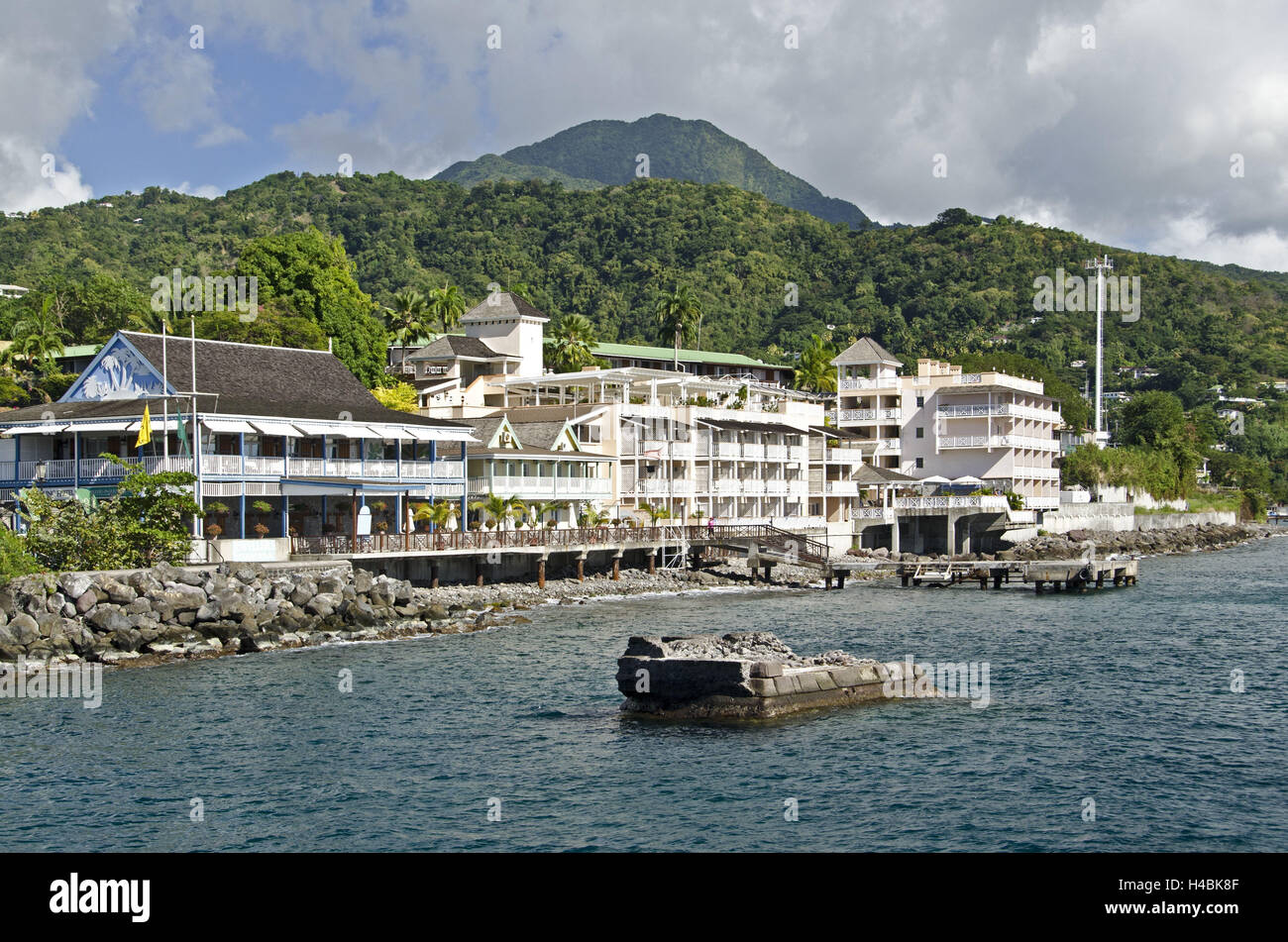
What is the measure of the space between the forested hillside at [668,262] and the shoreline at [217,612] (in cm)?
10516

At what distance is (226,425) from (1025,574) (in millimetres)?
41725

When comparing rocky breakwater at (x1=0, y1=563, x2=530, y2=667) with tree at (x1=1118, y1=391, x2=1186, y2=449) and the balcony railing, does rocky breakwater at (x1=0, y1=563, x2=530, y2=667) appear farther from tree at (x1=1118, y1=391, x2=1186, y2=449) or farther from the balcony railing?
tree at (x1=1118, y1=391, x2=1186, y2=449)

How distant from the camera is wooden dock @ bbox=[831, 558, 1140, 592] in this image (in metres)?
67.8

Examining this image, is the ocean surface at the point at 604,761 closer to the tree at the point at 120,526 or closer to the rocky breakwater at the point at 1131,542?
the tree at the point at 120,526

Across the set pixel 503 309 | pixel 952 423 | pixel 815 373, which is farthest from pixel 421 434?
pixel 815 373

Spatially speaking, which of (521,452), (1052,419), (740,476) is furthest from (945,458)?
(521,452)

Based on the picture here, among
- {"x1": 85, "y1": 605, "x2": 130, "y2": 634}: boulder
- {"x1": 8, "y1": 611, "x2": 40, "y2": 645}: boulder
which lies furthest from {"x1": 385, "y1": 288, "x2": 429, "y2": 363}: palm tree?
{"x1": 8, "y1": 611, "x2": 40, "y2": 645}: boulder

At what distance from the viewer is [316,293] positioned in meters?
85.9

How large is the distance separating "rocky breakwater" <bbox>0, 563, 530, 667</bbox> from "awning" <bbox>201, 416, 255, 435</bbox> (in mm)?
6682

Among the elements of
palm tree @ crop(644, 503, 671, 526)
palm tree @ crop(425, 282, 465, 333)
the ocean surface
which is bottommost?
the ocean surface

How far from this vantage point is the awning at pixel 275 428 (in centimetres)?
5156

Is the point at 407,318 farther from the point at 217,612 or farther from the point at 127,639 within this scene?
the point at 127,639
